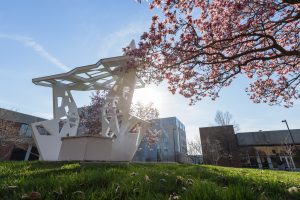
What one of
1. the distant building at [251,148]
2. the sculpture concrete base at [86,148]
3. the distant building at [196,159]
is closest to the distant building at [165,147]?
the distant building at [196,159]

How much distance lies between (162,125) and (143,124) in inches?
1761

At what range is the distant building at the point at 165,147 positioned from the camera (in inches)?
1983

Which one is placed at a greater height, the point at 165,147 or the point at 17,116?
the point at 17,116

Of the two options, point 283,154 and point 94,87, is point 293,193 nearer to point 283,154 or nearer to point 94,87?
point 94,87

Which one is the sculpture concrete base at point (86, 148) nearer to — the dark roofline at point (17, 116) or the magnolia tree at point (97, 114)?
the magnolia tree at point (97, 114)

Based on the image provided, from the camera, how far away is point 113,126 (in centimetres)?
1190

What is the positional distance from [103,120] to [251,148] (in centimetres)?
3793

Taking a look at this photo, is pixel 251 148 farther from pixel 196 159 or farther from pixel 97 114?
pixel 97 114

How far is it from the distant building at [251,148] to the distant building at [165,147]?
→ 10.3 m

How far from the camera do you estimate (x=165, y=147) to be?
176 feet

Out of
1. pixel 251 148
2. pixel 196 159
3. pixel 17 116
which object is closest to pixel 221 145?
pixel 251 148

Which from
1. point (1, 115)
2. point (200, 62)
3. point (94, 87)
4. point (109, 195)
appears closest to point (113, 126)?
point (94, 87)

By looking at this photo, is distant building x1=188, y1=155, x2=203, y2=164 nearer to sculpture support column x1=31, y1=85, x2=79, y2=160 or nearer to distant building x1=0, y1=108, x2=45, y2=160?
distant building x1=0, y1=108, x2=45, y2=160

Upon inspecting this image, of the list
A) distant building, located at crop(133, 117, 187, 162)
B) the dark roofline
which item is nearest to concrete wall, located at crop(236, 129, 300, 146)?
distant building, located at crop(133, 117, 187, 162)
